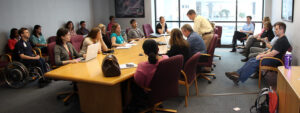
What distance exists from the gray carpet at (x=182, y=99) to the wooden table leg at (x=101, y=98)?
484 millimetres

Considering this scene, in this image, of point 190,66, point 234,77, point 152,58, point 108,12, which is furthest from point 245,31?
point 152,58

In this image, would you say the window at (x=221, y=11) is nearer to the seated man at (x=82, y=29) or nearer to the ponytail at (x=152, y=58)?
the seated man at (x=82, y=29)

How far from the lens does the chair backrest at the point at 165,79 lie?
114 inches

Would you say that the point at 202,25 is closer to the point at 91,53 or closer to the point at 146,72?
the point at 91,53

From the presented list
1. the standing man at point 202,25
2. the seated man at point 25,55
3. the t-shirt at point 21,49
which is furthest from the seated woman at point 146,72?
the standing man at point 202,25

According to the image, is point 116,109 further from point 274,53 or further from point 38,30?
point 38,30

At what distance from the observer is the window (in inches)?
338

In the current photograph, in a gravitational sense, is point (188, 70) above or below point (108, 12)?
below

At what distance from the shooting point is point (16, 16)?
19.5ft

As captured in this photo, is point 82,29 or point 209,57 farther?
point 82,29

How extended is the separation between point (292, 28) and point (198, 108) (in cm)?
291

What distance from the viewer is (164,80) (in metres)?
3.01

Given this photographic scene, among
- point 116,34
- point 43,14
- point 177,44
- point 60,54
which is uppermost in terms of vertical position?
point 43,14

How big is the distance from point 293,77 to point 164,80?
4.29 feet
